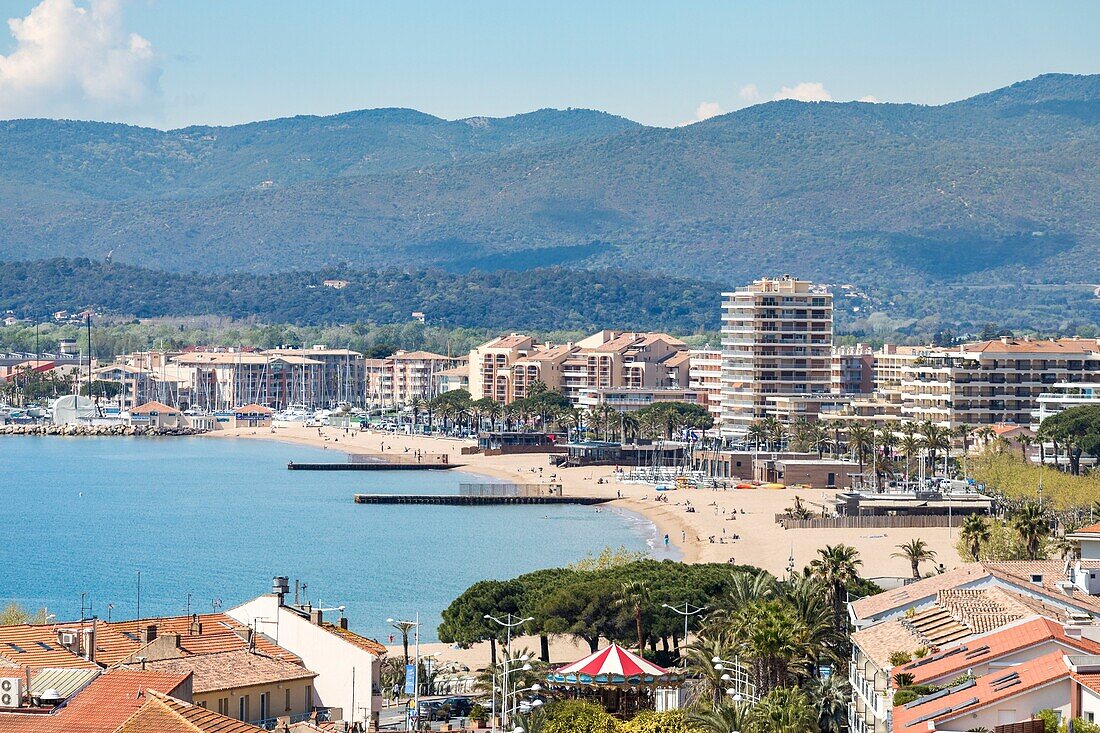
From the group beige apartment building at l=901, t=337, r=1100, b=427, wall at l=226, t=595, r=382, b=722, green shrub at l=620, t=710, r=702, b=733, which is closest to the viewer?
green shrub at l=620, t=710, r=702, b=733

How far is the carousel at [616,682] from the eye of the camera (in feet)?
105

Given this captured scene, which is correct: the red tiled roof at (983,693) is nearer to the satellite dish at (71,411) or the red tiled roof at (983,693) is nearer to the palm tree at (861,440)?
the palm tree at (861,440)

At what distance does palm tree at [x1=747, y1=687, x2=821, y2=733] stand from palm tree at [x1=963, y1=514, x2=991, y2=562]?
24350 mm

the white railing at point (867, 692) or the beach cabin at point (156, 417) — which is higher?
the beach cabin at point (156, 417)

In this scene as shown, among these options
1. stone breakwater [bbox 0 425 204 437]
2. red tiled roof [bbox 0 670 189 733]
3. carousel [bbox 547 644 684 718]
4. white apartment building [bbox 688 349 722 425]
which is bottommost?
carousel [bbox 547 644 684 718]

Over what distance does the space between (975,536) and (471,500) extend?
57677mm

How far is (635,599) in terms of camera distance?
40.7 m

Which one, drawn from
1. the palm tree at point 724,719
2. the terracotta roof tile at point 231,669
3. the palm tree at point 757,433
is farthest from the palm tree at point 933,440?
the terracotta roof tile at point 231,669

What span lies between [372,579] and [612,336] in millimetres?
116691

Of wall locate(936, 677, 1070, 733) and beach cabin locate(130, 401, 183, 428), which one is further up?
beach cabin locate(130, 401, 183, 428)

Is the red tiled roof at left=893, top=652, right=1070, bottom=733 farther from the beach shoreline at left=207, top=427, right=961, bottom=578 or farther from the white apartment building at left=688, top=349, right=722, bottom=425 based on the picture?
the white apartment building at left=688, top=349, right=722, bottom=425

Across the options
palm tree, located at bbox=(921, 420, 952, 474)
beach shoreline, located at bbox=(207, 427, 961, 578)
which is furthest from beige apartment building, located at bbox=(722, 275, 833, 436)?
palm tree, located at bbox=(921, 420, 952, 474)

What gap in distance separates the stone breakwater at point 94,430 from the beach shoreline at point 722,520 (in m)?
38.8

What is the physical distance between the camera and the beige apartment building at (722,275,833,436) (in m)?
130
